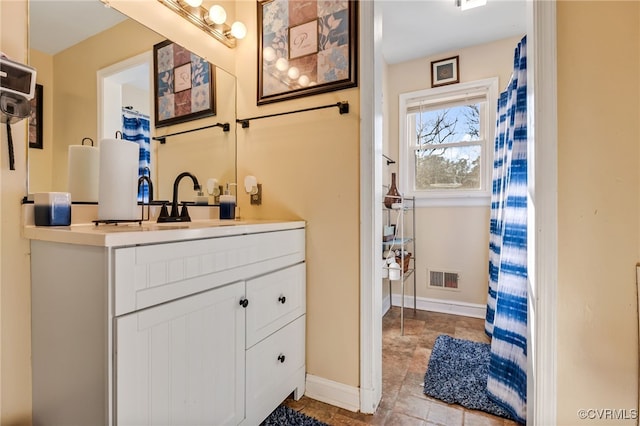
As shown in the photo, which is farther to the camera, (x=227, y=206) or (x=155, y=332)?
(x=227, y=206)

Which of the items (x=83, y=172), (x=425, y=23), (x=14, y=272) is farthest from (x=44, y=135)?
(x=425, y=23)

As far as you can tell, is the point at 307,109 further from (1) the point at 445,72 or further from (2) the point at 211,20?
(1) the point at 445,72

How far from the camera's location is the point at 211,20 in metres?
1.58

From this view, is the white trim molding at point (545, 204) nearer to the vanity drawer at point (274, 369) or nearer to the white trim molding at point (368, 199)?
the white trim molding at point (368, 199)

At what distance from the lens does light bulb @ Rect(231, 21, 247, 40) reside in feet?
5.38

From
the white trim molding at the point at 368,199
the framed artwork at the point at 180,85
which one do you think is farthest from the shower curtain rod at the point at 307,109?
the framed artwork at the point at 180,85

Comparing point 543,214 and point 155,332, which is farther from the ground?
point 543,214

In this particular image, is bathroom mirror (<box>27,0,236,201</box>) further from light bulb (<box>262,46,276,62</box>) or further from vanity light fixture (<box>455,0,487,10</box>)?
vanity light fixture (<box>455,0,487,10</box>)

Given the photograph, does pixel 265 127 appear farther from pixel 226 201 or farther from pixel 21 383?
pixel 21 383

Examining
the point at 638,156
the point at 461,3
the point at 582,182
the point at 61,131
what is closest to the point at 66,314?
the point at 61,131

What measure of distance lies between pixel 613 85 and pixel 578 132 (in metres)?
0.19

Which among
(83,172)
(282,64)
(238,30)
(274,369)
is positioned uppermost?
(238,30)

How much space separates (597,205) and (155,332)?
1555mm

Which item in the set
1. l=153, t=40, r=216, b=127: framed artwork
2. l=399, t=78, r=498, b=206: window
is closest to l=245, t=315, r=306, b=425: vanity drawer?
l=153, t=40, r=216, b=127: framed artwork
